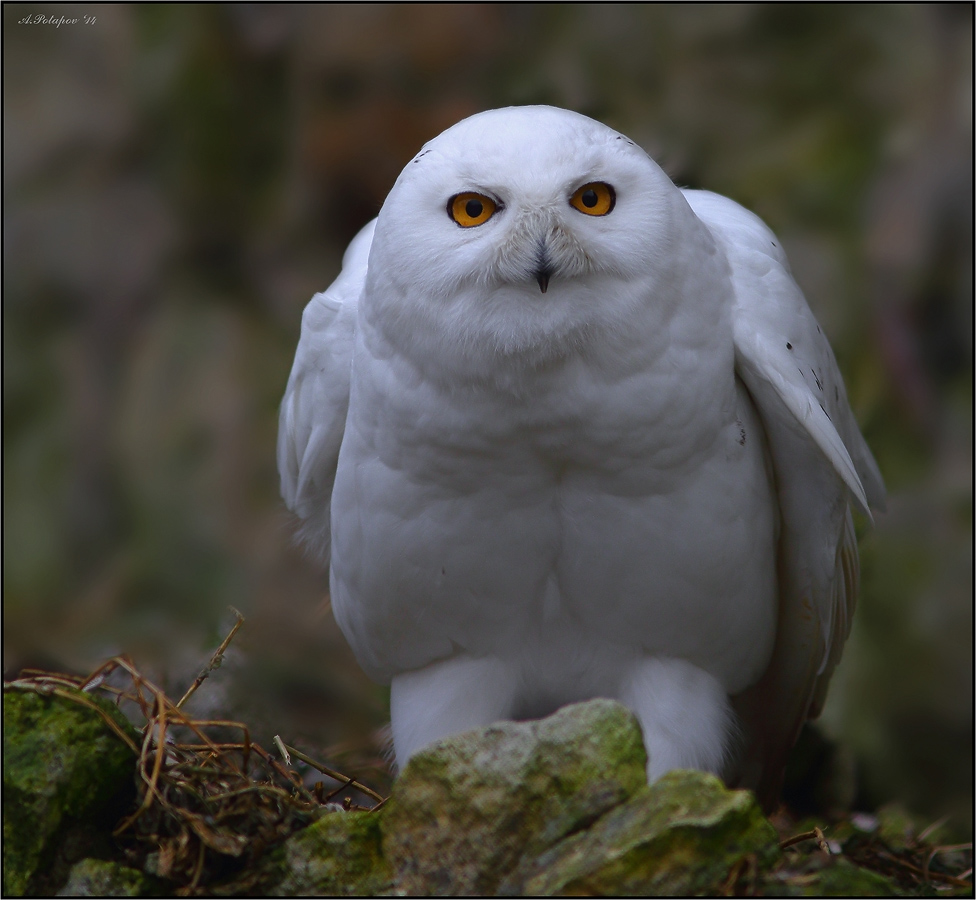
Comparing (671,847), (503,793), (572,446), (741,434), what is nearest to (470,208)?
(572,446)

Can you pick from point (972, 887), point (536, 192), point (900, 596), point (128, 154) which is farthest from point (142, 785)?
point (128, 154)

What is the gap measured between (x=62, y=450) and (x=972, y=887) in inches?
182

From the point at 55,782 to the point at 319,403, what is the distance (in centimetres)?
119

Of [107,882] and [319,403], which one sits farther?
[319,403]

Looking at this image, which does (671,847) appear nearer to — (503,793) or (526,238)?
(503,793)

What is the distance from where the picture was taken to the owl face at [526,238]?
2.28 m

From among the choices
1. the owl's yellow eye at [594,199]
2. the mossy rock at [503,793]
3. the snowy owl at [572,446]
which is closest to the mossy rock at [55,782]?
the mossy rock at [503,793]

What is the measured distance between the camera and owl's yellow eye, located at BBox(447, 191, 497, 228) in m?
2.35

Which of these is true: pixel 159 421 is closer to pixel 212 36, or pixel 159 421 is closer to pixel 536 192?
pixel 212 36

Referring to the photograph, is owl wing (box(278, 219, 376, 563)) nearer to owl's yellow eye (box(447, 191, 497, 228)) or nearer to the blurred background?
owl's yellow eye (box(447, 191, 497, 228))

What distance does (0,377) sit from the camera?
524cm

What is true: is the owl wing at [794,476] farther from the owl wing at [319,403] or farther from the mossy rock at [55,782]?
the mossy rock at [55,782]

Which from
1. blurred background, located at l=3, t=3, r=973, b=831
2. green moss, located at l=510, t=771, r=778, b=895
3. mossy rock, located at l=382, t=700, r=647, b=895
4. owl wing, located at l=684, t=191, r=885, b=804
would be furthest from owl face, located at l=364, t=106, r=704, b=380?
blurred background, located at l=3, t=3, r=973, b=831

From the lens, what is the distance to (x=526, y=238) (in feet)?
7.34
